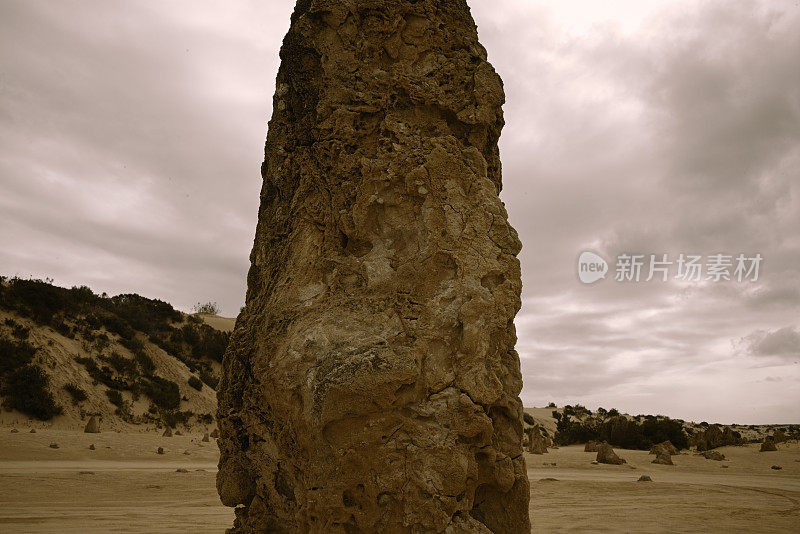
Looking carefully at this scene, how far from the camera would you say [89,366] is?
23359 millimetres

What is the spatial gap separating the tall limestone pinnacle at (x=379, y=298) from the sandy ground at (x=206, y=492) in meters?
2.31

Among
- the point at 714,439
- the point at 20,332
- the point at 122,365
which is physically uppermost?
the point at 20,332

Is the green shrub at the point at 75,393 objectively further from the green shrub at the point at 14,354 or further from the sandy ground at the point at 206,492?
the sandy ground at the point at 206,492

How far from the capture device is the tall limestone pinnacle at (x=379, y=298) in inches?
132

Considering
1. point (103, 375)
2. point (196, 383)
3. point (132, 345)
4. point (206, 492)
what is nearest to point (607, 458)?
point (206, 492)

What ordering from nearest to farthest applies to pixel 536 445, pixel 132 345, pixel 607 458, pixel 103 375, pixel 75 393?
pixel 607 458, pixel 536 445, pixel 75 393, pixel 103 375, pixel 132 345

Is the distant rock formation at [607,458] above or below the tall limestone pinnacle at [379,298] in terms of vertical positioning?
below

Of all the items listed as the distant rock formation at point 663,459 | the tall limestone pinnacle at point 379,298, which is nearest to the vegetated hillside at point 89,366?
the distant rock formation at point 663,459

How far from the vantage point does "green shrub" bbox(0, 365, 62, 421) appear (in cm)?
1939

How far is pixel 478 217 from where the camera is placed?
153 inches

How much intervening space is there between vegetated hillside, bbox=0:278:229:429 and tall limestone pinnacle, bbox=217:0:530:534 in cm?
1946

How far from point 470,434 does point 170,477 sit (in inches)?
355

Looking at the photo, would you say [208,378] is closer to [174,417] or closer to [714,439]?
[174,417]

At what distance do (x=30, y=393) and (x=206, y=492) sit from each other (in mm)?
14285
